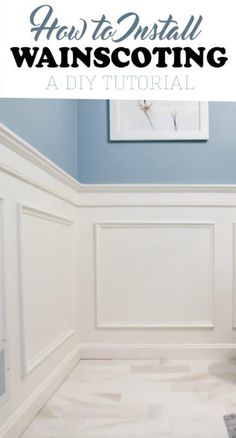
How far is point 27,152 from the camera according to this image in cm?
132

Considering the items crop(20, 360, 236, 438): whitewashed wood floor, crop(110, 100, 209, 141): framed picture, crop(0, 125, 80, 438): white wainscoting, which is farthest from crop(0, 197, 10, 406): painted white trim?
crop(110, 100, 209, 141): framed picture

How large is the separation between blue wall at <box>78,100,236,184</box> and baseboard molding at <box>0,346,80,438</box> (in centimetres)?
100

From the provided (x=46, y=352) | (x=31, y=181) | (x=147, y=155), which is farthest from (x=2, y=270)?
(x=147, y=155)

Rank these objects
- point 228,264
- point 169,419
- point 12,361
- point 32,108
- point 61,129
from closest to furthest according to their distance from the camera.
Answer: point 12,361, point 169,419, point 32,108, point 61,129, point 228,264

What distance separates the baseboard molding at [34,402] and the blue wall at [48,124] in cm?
93

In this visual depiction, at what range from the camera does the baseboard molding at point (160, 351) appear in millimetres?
2084

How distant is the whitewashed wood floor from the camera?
128 cm

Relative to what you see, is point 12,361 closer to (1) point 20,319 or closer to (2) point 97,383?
(1) point 20,319

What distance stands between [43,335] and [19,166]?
2.22 ft

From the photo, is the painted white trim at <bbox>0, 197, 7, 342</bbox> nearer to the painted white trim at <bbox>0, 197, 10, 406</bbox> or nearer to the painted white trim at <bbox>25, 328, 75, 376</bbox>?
the painted white trim at <bbox>0, 197, 10, 406</bbox>

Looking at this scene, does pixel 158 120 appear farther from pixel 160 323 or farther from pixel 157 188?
pixel 160 323

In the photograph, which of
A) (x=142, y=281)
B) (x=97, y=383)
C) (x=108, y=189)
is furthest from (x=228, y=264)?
(x=97, y=383)

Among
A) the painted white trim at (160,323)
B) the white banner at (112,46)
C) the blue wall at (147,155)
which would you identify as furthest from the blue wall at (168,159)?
the white banner at (112,46)

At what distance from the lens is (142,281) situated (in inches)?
83.6
